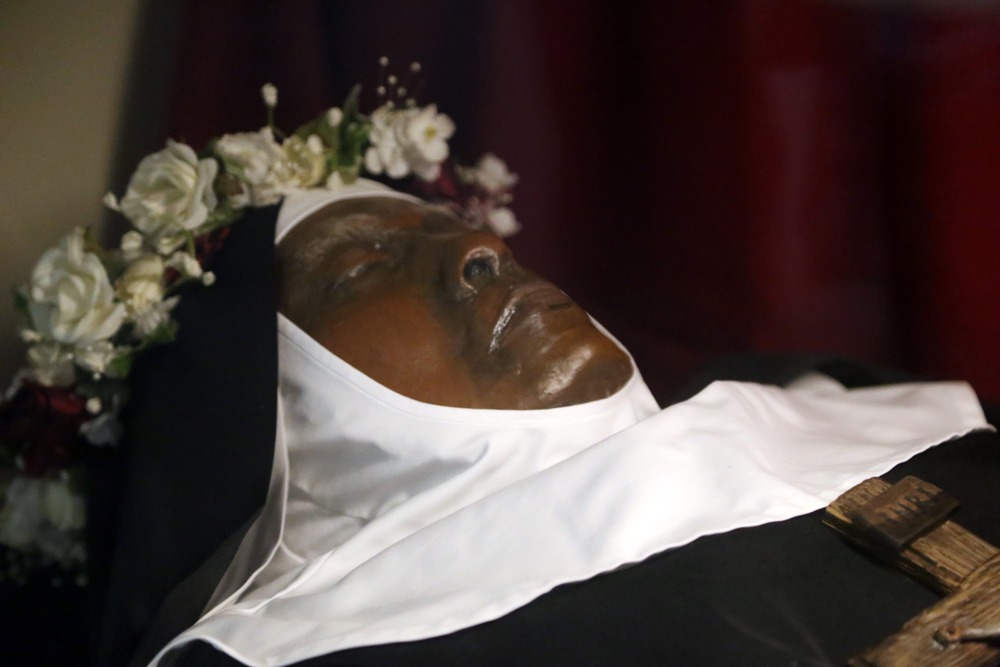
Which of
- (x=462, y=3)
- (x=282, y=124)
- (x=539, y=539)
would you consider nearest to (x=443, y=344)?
(x=539, y=539)

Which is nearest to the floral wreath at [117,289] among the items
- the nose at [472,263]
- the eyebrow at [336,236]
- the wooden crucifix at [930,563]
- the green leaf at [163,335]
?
the green leaf at [163,335]

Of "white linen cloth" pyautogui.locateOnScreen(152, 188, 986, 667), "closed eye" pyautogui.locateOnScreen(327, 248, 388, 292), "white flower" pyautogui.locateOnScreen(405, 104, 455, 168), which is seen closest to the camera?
"white linen cloth" pyautogui.locateOnScreen(152, 188, 986, 667)

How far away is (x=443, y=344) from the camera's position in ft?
3.28

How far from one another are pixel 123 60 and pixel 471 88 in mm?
577

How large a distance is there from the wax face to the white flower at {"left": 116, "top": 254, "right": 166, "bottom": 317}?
0.15 m

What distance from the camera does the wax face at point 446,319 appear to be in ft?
3.22

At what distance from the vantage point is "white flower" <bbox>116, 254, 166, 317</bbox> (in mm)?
1083

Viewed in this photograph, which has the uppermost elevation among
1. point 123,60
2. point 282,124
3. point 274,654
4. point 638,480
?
point 123,60

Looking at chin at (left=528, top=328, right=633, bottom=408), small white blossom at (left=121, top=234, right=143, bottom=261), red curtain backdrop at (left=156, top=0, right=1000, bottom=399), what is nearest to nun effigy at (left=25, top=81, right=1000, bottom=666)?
chin at (left=528, top=328, right=633, bottom=408)

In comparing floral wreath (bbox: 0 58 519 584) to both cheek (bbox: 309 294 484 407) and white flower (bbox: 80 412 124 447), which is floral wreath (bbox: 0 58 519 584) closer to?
white flower (bbox: 80 412 124 447)

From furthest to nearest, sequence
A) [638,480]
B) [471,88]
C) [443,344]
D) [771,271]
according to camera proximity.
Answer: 1. [471,88]
2. [771,271]
3. [443,344]
4. [638,480]

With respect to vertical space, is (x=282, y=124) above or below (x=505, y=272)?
above

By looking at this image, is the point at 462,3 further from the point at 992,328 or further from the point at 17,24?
the point at 992,328

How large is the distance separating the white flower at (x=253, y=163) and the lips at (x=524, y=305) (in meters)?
0.42
